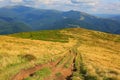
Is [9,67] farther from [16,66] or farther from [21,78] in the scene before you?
[21,78]

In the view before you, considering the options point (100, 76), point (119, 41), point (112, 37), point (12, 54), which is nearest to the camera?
point (100, 76)

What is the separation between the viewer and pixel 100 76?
3469cm

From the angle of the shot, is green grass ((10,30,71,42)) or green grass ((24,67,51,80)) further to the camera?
green grass ((10,30,71,42))

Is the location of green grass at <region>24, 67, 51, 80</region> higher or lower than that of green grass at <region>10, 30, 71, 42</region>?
higher

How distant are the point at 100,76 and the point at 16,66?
35.2ft

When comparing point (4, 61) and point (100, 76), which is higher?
point (4, 61)

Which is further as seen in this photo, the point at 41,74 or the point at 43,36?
the point at 43,36

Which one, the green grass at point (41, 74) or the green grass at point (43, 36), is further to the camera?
the green grass at point (43, 36)

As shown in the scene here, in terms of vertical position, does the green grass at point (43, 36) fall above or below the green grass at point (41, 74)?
below

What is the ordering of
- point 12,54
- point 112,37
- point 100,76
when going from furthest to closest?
point 112,37, point 12,54, point 100,76

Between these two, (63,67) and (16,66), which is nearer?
(16,66)

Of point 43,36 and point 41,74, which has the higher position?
point 41,74

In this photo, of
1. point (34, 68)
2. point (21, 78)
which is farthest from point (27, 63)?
point (21, 78)

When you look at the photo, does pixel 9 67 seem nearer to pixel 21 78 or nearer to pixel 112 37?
pixel 21 78
